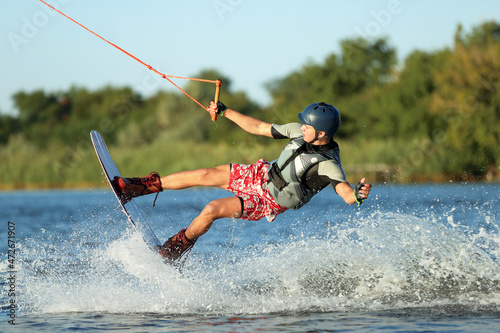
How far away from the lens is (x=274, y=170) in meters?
6.93

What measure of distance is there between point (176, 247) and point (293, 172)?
1440mm

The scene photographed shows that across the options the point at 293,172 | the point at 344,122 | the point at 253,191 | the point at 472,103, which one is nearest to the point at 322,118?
the point at 293,172

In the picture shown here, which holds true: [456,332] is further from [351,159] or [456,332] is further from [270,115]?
[270,115]

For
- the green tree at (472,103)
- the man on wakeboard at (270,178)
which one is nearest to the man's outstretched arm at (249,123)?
the man on wakeboard at (270,178)

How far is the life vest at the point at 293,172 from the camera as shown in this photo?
21.8ft

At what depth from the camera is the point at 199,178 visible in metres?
6.94

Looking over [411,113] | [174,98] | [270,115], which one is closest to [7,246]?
[411,113]

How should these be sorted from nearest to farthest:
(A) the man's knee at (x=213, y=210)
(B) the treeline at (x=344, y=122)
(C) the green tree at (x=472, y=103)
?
(A) the man's knee at (x=213, y=210) → (B) the treeline at (x=344, y=122) → (C) the green tree at (x=472, y=103)

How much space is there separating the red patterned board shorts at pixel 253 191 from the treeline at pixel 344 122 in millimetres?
19330

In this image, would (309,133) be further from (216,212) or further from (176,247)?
(176,247)

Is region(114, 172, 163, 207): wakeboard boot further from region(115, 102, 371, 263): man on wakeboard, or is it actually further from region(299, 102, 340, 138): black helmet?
region(299, 102, 340, 138): black helmet

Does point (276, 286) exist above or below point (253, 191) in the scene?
below

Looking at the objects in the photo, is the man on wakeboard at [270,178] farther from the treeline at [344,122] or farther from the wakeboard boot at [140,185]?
the treeline at [344,122]

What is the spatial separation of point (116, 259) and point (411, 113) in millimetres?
35054
